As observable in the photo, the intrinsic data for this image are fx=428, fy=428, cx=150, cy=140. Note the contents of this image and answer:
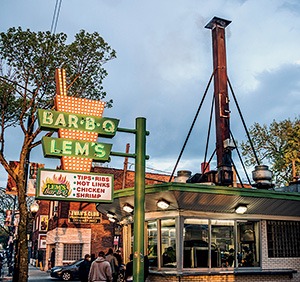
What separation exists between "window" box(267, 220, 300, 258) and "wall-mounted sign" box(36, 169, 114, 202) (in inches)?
328

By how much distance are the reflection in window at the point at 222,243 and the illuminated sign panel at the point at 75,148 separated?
22.1 ft

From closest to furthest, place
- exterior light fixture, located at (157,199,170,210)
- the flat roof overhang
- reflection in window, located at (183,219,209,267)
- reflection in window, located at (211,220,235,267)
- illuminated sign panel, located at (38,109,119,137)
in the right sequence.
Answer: illuminated sign panel, located at (38,109,119,137) → the flat roof overhang → exterior light fixture, located at (157,199,170,210) → reflection in window, located at (183,219,209,267) → reflection in window, located at (211,220,235,267)

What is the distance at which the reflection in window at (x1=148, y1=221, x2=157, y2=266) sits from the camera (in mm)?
14698

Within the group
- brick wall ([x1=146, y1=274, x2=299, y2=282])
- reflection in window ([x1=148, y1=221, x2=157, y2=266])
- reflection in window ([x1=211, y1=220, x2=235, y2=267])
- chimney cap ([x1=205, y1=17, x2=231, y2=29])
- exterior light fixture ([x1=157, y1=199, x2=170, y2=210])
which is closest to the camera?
exterior light fixture ([x1=157, y1=199, x2=170, y2=210])

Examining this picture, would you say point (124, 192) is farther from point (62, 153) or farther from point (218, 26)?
point (218, 26)

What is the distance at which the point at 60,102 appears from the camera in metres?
9.49

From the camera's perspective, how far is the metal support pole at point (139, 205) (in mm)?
8914

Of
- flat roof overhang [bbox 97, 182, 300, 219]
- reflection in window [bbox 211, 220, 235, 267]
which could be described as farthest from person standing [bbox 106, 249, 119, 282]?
reflection in window [bbox 211, 220, 235, 267]

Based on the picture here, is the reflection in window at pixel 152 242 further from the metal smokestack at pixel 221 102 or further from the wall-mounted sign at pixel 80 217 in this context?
the wall-mounted sign at pixel 80 217

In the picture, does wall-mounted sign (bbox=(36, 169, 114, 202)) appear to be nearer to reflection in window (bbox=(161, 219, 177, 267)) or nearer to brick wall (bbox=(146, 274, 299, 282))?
reflection in window (bbox=(161, 219, 177, 267))

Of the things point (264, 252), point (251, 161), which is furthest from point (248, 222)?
point (251, 161)

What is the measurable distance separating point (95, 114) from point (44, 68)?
1314cm

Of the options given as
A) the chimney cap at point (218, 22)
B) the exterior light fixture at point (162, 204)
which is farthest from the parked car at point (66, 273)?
the chimney cap at point (218, 22)

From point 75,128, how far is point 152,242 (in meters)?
7.12
